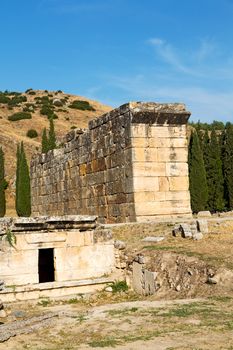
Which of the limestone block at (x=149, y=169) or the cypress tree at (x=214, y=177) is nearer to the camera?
the limestone block at (x=149, y=169)

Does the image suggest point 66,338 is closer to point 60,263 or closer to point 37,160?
point 60,263

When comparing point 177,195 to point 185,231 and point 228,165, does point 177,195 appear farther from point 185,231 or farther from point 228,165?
point 228,165

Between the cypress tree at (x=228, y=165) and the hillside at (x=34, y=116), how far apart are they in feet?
52.5

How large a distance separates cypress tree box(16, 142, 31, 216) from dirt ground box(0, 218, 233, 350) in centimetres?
2417

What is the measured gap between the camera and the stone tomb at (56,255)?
9102 millimetres

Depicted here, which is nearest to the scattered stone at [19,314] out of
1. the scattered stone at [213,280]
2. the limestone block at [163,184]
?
the scattered stone at [213,280]

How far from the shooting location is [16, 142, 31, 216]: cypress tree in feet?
108

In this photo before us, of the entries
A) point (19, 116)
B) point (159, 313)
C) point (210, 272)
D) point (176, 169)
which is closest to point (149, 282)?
point (210, 272)

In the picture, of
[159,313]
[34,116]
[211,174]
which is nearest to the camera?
[159,313]

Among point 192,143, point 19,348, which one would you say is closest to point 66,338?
point 19,348

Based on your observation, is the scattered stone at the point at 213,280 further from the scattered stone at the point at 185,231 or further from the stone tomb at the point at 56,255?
the stone tomb at the point at 56,255

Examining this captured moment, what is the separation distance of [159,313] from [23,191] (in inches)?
1106

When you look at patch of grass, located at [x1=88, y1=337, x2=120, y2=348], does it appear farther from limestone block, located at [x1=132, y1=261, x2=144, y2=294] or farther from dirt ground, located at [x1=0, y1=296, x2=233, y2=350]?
limestone block, located at [x1=132, y1=261, x2=144, y2=294]

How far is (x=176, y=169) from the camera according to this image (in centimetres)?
1241
